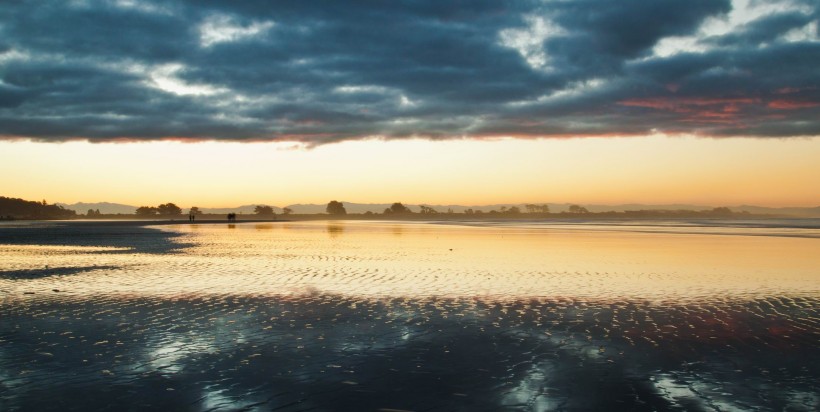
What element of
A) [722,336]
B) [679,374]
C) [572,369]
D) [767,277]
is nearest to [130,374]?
[572,369]

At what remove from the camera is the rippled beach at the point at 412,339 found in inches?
388

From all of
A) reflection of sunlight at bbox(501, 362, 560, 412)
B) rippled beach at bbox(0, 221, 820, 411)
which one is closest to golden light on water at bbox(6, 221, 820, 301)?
rippled beach at bbox(0, 221, 820, 411)

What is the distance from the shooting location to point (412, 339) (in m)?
14.1

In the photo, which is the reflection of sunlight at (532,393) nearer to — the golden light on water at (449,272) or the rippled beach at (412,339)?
the rippled beach at (412,339)

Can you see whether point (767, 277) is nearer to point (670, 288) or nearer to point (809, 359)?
point (670, 288)

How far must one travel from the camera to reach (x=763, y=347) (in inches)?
517

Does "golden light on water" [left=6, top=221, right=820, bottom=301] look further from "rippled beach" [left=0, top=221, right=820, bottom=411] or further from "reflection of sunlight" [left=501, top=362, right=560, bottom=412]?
"reflection of sunlight" [left=501, top=362, right=560, bottom=412]

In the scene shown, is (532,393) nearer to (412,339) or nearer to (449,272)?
(412,339)

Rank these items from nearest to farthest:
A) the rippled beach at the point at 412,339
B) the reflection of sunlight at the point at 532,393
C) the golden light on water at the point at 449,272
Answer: the reflection of sunlight at the point at 532,393
the rippled beach at the point at 412,339
the golden light on water at the point at 449,272

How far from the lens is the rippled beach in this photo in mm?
9844

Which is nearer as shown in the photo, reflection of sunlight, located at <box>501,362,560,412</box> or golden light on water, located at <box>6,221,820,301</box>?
reflection of sunlight, located at <box>501,362,560,412</box>

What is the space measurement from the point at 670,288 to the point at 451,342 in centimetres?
1201

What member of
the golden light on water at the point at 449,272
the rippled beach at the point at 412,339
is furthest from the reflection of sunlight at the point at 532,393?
the golden light on water at the point at 449,272

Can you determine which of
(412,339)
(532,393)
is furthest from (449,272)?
(532,393)
